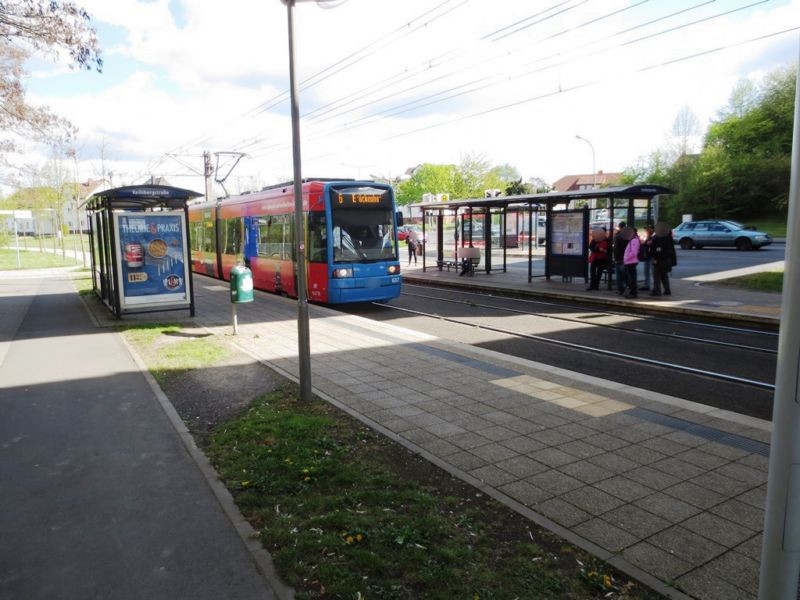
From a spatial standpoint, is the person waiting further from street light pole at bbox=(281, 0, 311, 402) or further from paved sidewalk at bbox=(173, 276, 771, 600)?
street light pole at bbox=(281, 0, 311, 402)

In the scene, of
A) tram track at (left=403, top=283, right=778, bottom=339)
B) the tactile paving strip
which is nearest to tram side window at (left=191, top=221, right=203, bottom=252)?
tram track at (left=403, top=283, right=778, bottom=339)

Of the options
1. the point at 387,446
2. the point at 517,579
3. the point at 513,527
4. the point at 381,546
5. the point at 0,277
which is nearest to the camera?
the point at 517,579

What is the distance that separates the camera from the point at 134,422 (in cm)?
624

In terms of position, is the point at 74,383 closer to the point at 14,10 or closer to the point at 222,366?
the point at 222,366

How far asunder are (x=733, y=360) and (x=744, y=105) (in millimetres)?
66527

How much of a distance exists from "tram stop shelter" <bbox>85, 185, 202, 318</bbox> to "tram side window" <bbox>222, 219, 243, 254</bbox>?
19.0 feet

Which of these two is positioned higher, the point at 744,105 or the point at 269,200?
the point at 744,105

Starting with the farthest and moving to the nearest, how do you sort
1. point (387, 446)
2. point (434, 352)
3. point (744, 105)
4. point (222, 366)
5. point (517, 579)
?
point (744, 105) → point (434, 352) → point (222, 366) → point (387, 446) → point (517, 579)

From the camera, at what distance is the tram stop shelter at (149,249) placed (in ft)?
41.5

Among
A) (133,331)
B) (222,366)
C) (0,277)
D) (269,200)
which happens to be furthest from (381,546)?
(0,277)

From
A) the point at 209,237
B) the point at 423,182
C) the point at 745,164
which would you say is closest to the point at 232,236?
the point at 209,237

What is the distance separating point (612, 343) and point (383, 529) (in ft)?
25.4

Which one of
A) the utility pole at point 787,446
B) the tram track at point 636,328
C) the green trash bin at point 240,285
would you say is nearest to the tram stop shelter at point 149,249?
the green trash bin at point 240,285

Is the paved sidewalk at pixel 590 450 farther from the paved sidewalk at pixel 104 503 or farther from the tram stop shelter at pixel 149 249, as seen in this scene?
the tram stop shelter at pixel 149 249
